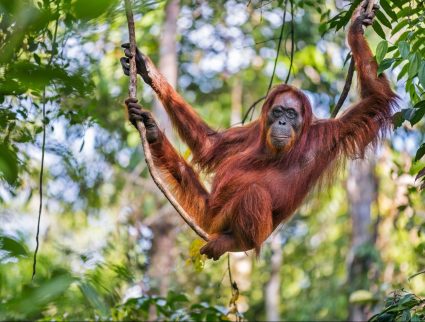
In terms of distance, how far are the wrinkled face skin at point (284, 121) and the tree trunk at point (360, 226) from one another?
5.16m

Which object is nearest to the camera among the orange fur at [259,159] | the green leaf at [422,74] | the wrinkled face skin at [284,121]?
the green leaf at [422,74]

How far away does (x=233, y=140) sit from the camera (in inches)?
213

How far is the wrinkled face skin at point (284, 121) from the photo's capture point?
4.82 metres

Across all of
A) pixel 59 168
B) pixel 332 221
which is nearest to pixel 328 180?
pixel 59 168

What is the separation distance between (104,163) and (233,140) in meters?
3.29

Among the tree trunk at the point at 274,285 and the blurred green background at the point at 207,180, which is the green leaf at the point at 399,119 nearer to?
the blurred green background at the point at 207,180

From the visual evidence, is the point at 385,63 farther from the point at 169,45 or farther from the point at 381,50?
the point at 169,45

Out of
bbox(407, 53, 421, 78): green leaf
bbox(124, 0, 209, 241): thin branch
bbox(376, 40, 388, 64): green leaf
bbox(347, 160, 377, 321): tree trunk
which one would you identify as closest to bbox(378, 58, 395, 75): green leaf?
bbox(376, 40, 388, 64): green leaf

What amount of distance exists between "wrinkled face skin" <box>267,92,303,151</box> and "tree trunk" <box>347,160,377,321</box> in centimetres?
516

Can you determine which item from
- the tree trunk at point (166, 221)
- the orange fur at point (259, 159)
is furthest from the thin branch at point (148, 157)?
the tree trunk at point (166, 221)

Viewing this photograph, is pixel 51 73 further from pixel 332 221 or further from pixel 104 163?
pixel 332 221

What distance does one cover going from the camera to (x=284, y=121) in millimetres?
4852

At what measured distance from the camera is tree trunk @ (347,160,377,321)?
9.88 meters

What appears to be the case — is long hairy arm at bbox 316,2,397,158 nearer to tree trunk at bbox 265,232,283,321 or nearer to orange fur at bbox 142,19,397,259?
orange fur at bbox 142,19,397,259
